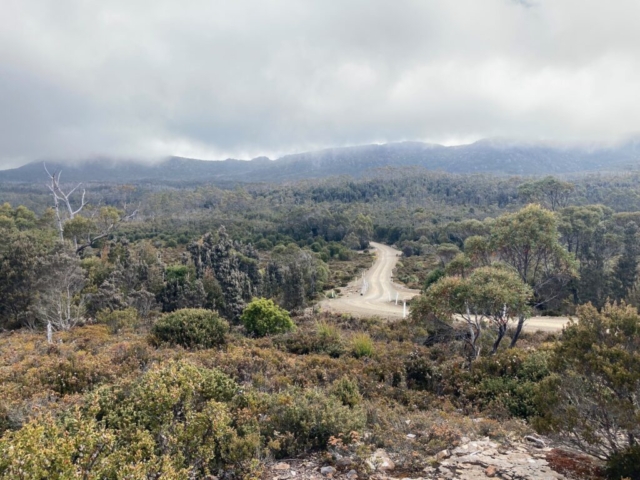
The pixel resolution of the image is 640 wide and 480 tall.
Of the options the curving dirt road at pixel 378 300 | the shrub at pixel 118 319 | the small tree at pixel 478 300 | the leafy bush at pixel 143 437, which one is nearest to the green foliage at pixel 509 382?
the small tree at pixel 478 300

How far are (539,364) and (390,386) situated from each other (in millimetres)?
3907

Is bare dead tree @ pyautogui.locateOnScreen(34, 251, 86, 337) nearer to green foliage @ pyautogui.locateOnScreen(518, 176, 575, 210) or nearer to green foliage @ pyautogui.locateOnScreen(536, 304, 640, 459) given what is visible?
green foliage @ pyautogui.locateOnScreen(536, 304, 640, 459)

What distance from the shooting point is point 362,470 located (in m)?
5.18

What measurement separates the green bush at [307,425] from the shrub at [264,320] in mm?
11052

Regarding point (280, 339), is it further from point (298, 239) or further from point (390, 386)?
point (298, 239)

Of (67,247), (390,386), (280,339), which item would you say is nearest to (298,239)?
(67,247)

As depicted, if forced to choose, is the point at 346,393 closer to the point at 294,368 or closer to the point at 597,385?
the point at 294,368

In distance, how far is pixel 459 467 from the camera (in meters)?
5.39

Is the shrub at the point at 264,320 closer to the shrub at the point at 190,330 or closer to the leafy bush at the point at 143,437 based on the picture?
the shrub at the point at 190,330

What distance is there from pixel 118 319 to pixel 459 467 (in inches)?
683

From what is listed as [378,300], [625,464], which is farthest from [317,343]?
[378,300]

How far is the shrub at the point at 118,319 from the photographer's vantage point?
58.0 ft

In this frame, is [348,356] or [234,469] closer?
[234,469]

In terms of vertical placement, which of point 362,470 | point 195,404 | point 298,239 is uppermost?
point 195,404
